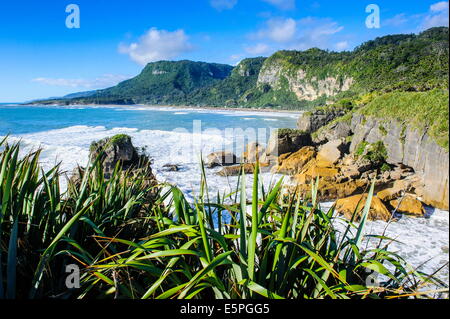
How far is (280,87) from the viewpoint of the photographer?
9962cm

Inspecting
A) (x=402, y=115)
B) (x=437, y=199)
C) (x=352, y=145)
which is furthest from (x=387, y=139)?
(x=437, y=199)

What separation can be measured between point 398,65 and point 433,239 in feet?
154

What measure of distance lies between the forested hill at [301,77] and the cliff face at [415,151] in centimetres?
744

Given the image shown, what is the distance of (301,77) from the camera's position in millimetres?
91625

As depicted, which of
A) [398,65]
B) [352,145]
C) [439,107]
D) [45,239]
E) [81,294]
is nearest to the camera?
[81,294]

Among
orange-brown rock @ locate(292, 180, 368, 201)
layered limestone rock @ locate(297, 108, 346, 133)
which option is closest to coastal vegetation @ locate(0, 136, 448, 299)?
orange-brown rock @ locate(292, 180, 368, 201)

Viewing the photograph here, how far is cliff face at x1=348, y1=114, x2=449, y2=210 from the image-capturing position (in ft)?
27.7

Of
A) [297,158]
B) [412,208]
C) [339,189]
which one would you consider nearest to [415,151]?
[412,208]

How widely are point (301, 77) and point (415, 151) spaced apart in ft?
288

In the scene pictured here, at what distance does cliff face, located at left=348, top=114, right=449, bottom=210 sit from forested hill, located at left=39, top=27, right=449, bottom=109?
7.44 m

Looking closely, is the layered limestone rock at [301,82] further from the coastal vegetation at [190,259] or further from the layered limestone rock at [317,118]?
the coastal vegetation at [190,259]

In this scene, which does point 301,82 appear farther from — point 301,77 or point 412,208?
point 412,208

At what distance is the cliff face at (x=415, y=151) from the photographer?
27.7 feet
